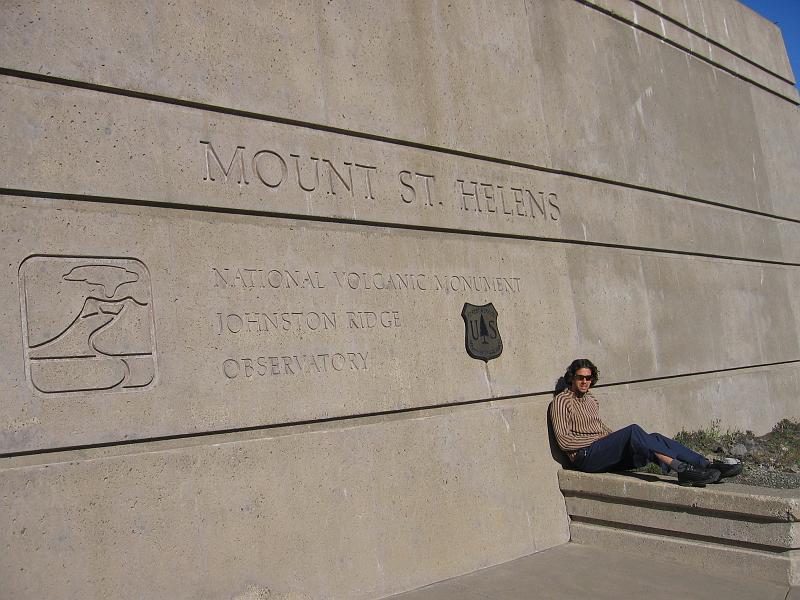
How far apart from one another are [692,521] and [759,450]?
257 centimetres

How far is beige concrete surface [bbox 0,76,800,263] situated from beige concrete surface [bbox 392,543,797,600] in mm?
2432

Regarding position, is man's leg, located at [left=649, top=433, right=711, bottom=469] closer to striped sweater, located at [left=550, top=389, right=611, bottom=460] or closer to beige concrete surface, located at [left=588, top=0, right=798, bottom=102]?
striped sweater, located at [left=550, top=389, right=611, bottom=460]

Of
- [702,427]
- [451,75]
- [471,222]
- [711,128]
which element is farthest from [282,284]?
[711,128]

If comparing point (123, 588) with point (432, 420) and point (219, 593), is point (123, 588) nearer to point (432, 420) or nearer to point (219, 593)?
point (219, 593)

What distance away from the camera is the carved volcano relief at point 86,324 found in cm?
387

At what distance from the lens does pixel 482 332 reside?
595 centimetres

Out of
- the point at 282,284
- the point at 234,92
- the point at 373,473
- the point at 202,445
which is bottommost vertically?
the point at 373,473

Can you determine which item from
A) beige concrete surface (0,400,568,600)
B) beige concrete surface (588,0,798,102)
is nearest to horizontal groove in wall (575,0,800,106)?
beige concrete surface (588,0,798,102)

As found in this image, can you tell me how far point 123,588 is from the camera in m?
3.94

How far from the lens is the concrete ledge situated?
16.0 ft

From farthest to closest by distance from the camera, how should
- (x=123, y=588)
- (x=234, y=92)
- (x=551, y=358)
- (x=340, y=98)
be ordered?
(x=551, y=358)
(x=340, y=98)
(x=234, y=92)
(x=123, y=588)

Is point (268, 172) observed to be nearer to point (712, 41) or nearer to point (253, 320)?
point (253, 320)

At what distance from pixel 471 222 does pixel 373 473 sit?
2.10m

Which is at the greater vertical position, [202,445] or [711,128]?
[711,128]
